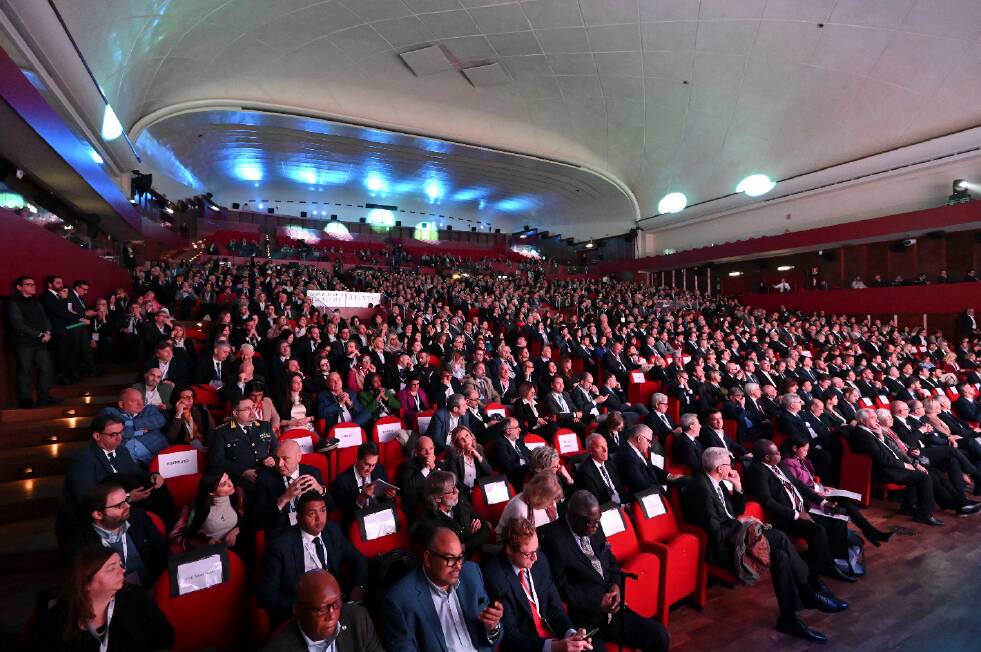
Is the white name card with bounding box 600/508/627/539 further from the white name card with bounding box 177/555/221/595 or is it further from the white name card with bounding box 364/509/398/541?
the white name card with bounding box 177/555/221/595

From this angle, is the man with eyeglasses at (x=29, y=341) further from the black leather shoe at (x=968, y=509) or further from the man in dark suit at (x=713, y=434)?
the black leather shoe at (x=968, y=509)

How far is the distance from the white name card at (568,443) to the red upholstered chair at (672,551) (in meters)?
1.08

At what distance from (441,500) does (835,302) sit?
15.8 m

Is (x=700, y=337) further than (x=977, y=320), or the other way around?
(x=977, y=320)

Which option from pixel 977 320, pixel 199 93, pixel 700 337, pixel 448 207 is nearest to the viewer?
pixel 700 337

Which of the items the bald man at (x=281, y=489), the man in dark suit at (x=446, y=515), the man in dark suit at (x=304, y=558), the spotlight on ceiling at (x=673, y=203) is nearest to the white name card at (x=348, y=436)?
the bald man at (x=281, y=489)

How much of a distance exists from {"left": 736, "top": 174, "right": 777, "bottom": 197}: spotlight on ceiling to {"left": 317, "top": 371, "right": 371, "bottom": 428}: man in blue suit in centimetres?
1830

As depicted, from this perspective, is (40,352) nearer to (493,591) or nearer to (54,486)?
(54,486)

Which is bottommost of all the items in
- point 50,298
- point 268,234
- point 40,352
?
point 40,352

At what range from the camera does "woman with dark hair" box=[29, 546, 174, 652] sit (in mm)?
1525

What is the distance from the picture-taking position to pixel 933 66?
12430 millimetres

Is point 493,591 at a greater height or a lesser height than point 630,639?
greater

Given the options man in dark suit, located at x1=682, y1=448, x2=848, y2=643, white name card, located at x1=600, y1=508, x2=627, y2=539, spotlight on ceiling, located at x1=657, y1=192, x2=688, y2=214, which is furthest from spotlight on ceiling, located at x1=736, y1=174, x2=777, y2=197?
white name card, located at x1=600, y1=508, x2=627, y2=539

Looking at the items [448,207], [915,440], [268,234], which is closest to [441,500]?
[915,440]
